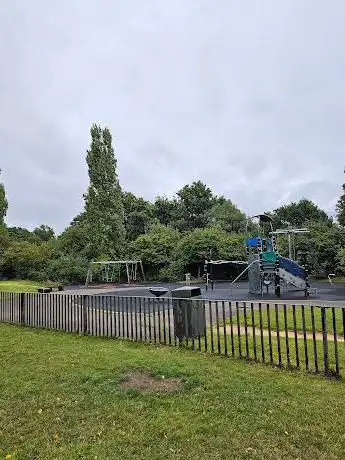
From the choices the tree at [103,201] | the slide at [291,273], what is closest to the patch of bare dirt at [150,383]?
the slide at [291,273]

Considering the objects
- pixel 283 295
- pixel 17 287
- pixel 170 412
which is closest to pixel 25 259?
pixel 17 287

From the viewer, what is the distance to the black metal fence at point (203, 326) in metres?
5.12

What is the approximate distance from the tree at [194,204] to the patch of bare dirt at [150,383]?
37642 mm

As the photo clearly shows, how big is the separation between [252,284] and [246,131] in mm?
8794

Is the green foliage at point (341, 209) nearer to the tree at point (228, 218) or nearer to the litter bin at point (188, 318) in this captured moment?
the tree at point (228, 218)

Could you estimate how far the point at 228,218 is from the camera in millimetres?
38562

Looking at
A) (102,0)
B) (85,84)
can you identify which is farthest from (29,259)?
(102,0)

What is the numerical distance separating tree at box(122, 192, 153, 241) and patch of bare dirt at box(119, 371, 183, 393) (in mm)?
36246

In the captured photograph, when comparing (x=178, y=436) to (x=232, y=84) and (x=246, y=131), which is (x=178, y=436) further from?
(x=246, y=131)

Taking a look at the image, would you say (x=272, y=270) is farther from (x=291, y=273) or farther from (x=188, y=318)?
(x=188, y=318)

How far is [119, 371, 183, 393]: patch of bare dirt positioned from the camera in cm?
429

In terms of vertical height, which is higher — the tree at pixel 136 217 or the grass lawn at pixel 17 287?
the tree at pixel 136 217

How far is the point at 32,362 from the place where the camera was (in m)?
5.70

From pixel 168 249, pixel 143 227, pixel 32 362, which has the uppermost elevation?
pixel 143 227
